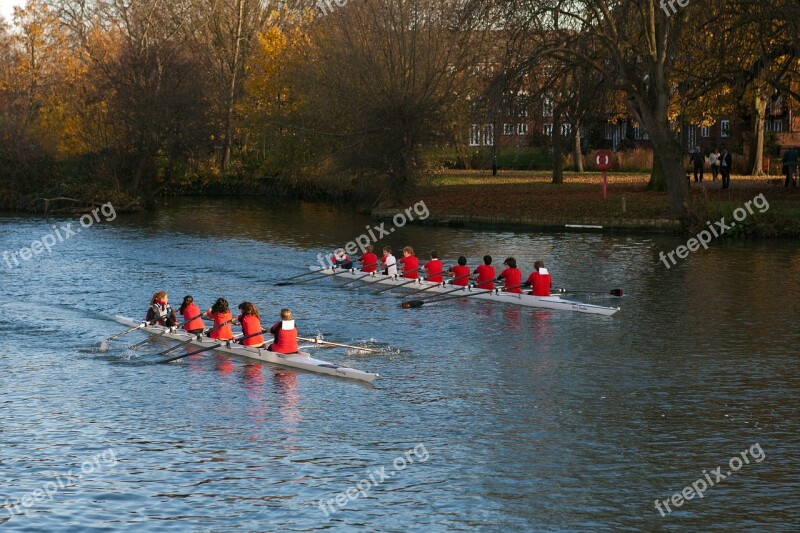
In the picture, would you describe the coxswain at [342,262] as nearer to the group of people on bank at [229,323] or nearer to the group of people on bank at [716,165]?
the group of people on bank at [229,323]

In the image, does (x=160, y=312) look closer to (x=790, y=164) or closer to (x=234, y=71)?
(x=790, y=164)

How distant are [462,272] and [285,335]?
9.73 metres

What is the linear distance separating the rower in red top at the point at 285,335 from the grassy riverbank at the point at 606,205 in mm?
24155

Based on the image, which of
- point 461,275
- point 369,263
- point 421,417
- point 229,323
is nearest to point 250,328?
point 229,323

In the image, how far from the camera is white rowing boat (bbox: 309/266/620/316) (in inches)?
1008

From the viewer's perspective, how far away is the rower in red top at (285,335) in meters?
20.1

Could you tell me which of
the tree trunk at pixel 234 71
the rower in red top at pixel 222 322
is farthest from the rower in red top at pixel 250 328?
the tree trunk at pixel 234 71

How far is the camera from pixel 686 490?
1319 cm

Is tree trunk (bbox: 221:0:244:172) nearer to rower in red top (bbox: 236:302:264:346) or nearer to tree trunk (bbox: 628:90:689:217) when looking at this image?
tree trunk (bbox: 628:90:689:217)

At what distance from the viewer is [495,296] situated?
90.8 feet

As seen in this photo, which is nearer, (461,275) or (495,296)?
(495,296)

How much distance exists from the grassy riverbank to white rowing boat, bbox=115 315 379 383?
2411cm

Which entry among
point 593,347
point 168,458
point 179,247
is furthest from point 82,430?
point 179,247

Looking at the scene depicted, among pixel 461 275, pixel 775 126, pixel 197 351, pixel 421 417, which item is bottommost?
pixel 421 417
